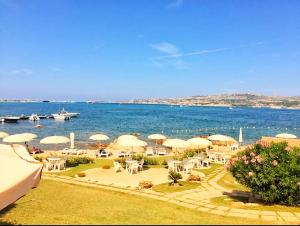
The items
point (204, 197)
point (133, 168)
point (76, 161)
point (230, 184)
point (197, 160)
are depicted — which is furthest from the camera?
point (76, 161)

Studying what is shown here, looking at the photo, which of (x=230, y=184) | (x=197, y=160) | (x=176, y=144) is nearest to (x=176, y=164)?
(x=197, y=160)

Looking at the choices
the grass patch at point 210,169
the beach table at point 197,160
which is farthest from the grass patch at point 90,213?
the beach table at point 197,160

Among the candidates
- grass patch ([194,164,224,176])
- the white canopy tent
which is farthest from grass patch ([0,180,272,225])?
grass patch ([194,164,224,176])

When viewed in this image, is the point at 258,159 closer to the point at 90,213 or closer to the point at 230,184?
the point at 230,184

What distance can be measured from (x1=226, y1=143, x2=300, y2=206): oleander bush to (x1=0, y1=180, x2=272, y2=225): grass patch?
2801mm

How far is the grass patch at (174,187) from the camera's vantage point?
1552cm

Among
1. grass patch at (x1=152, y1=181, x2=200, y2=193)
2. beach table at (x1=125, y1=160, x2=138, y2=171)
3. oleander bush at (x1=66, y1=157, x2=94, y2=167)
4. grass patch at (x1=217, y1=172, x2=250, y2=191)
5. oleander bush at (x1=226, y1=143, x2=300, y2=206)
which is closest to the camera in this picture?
oleander bush at (x1=226, y1=143, x2=300, y2=206)

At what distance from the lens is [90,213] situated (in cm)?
981

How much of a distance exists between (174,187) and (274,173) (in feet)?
17.4

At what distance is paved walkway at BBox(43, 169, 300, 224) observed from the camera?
36.0 feet

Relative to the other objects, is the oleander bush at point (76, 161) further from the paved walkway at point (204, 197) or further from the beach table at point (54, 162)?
the paved walkway at point (204, 197)

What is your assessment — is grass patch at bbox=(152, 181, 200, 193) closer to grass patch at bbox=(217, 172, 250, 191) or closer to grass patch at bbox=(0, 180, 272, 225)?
grass patch at bbox=(217, 172, 250, 191)

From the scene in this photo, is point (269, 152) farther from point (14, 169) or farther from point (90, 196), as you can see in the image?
point (14, 169)

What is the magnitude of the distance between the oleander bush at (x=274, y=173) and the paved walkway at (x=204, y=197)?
99 cm
